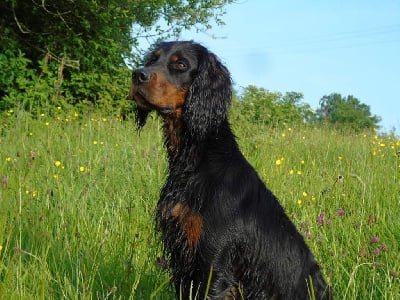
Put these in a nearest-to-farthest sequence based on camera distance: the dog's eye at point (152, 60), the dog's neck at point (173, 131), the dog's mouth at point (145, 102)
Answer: the dog's mouth at point (145, 102) → the dog's neck at point (173, 131) → the dog's eye at point (152, 60)

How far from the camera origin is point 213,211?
2.53 metres

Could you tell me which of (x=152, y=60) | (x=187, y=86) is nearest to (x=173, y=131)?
(x=187, y=86)

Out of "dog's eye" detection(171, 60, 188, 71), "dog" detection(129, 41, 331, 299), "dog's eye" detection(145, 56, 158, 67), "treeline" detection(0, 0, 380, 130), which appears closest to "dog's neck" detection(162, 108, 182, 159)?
"dog" detection(129, 41, 331, 299)

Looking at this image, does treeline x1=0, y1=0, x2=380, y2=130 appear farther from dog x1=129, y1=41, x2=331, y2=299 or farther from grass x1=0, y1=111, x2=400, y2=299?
dog x1=129, y1=41, x2=331, y2=299

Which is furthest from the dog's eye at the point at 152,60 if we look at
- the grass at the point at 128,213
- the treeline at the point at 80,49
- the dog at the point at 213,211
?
the treeline at the point at 80,49

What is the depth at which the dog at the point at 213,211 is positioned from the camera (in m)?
2.55

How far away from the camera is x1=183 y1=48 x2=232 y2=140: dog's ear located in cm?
275

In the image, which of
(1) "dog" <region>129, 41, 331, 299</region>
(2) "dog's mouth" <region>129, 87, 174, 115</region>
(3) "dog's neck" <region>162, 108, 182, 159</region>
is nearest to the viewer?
(1) "dog" <region>129, 41, 331, 299</region>

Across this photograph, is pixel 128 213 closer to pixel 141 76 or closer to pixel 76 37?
pixel 141 76

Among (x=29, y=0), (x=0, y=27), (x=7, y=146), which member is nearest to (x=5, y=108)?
(x=0, y=27)

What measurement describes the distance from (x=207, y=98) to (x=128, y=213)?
114 centimetres

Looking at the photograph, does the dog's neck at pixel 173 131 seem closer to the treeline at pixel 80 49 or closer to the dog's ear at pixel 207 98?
the dog's ear at pixel 207 98

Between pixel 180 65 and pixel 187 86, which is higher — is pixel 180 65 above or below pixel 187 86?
above

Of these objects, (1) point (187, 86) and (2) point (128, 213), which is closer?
(1) point (187, 86)
